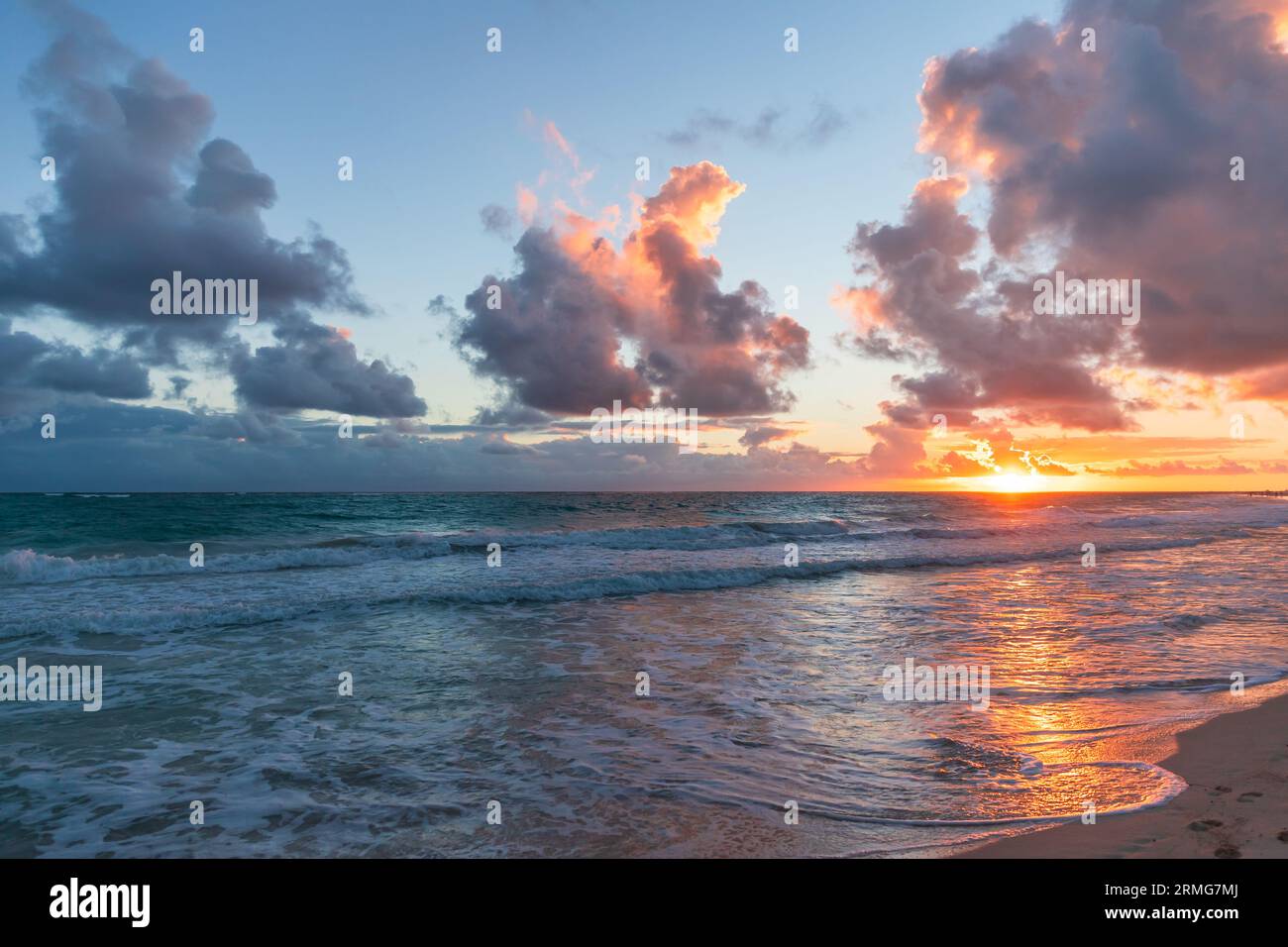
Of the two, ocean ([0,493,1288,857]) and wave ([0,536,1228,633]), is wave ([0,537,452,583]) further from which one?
wave ([0,536,1228,633])

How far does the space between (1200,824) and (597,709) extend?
6.15 meters

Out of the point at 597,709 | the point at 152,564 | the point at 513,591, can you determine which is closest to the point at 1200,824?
the point at 597,709

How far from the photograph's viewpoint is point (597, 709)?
891cm

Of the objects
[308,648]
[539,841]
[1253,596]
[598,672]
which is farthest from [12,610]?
[1253,596]

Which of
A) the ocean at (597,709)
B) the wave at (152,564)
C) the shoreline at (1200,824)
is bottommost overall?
the ocean at (597,709)

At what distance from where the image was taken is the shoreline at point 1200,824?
189 inches

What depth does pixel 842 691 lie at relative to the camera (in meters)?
9.45

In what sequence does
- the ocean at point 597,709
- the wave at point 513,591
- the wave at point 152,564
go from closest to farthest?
the ocean at point 597,709, the wave at point 513,591, the wave at point 152,564

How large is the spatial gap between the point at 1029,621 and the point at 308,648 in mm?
14872

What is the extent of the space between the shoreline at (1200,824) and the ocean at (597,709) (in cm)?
20

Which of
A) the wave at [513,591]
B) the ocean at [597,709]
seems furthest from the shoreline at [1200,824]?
the wave at [513,591]

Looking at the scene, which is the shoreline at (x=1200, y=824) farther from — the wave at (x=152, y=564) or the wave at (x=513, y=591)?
the wave at (x=152, y=564)
